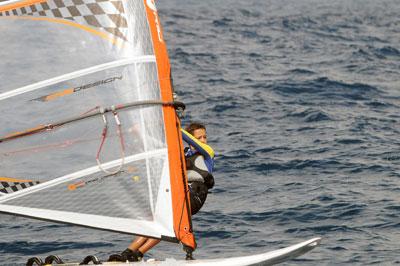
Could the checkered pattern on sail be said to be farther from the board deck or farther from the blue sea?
the blue sea

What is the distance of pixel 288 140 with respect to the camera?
2166 cm

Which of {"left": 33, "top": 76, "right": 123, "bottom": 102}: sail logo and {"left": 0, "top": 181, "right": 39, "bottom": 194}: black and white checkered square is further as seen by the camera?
{"left": 0, "top": 181, "right": 39, "bottom": 194}: black and white checkered square

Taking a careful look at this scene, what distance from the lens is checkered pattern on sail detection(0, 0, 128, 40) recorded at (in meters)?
10.7

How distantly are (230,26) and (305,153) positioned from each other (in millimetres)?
21773

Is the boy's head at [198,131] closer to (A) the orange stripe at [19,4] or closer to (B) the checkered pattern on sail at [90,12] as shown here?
(B) the checkered pattern on sail at [90,12]

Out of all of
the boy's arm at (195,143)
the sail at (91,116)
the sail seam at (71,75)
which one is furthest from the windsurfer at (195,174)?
the sail seam at (71,75)

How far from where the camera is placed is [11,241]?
1520 centimetres

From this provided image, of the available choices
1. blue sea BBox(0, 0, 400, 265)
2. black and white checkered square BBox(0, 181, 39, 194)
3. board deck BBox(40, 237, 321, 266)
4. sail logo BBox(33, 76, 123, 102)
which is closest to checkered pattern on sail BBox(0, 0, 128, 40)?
sail logo BBox(33, 76, 123, 102)

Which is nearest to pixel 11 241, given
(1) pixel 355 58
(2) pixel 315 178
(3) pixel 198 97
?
(2) pixel 315 178

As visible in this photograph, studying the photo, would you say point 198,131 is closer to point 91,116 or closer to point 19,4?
point 91,116

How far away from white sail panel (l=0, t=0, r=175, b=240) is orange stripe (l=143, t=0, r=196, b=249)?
0.06 meters

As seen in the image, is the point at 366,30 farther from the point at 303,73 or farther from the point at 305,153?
the point at 305,153

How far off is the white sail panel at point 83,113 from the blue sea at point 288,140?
3224 millimetres

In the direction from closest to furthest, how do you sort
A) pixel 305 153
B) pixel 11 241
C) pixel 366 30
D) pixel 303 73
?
pixel 11 241 < pixel 305 153 < pixel 303 73 < pixel 366 30
